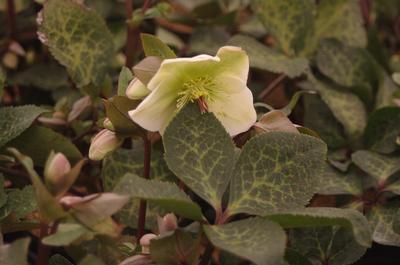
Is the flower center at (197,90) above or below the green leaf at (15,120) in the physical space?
above

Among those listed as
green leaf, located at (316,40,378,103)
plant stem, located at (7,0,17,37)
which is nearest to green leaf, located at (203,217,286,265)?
green leaf, located at (316,40,378,103)

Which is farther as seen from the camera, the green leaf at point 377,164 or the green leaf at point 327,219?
the green leaf at point 377,164

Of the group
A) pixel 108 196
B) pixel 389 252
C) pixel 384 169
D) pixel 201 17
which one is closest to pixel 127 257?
pixel 108 196

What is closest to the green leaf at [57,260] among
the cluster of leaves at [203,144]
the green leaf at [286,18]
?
the cluster of leaves at [203,144]

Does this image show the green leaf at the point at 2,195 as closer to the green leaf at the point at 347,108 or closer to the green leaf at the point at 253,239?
the green leaf at the point at 253,239

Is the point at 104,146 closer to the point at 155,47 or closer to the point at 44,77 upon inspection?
the point at 155,47

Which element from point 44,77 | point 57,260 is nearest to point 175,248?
point 57,260

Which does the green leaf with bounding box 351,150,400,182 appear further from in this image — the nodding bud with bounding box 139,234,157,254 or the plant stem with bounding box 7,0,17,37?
the plant stem with bounding box 7,0,17,37
